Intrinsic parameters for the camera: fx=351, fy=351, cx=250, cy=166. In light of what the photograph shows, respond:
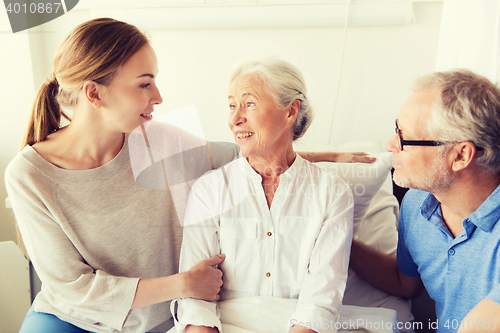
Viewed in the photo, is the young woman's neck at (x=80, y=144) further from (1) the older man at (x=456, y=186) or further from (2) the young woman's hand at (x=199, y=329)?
(1) the older man at (x=456, y=186)

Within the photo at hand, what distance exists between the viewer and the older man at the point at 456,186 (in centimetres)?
80

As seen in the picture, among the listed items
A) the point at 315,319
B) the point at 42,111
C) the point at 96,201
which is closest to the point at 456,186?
the point at 315,319

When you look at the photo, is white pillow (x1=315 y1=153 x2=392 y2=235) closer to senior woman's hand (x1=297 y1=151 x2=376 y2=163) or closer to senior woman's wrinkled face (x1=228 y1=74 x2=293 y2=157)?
senior woman's hand (x1=297 y1=151 x2=376 y2=163)

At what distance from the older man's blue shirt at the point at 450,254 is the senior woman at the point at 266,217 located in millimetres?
196

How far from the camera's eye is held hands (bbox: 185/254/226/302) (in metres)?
0.90

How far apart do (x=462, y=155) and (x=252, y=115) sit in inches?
20.7

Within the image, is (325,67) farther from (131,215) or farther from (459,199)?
(131,215)

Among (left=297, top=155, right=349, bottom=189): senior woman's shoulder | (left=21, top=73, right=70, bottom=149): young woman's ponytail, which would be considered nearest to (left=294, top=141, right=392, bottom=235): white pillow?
(left=297, top=155, right=349, bottom=189): senior woman's shoulder

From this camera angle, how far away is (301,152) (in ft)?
4.07

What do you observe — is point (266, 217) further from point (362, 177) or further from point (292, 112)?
point (362, 177)

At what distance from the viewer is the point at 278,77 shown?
3.16 feet

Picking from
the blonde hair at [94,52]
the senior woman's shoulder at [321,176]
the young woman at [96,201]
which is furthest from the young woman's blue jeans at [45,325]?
the senior woman's shoulder at [321,176]

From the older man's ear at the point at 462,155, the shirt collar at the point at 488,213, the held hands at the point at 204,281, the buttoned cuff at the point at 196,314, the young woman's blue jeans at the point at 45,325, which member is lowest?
the young woman's blue jeans at the point at 45,325

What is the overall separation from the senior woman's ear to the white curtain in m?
0.60
